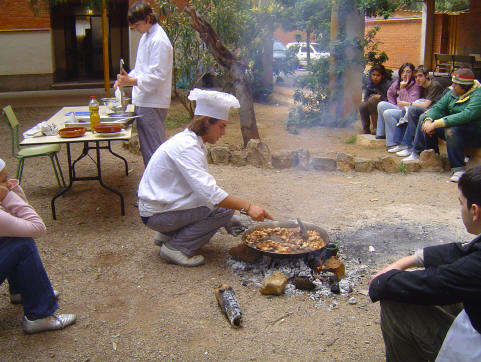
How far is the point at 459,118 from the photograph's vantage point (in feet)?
21.6

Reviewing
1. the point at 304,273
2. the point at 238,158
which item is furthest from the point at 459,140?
the point at 304,273

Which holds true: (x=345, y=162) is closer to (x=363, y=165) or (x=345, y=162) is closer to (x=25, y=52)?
(x=363, y=165)

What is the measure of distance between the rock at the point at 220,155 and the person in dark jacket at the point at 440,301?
5.01m

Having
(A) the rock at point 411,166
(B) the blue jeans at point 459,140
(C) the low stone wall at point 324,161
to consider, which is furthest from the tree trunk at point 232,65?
(B) the blue jeans at point 459,140

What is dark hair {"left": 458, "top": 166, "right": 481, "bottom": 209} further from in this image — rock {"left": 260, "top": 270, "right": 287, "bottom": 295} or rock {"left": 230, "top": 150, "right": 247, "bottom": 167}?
rock {"left": 230, "top": 150, "right": 247, "bottom": 167}

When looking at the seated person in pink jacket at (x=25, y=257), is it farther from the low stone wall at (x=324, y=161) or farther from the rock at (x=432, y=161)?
the rock at (x=432, y=161)

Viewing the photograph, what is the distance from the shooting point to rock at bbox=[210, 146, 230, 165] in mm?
7469

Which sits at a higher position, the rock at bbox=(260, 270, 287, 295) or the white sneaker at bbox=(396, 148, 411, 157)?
the white sneaker at bbox=(396, 148, 411, 157)

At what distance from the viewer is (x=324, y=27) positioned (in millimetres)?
9945

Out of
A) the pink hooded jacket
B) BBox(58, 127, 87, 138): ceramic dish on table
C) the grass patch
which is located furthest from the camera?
the grass patch

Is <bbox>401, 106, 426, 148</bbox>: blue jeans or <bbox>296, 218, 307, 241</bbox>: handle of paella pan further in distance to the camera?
<bbox>401, 106, 426, 148</bbox>: blue jeans

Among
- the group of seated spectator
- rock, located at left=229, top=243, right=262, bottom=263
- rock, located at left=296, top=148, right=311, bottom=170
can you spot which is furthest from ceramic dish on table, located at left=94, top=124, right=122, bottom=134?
the group of seated spectator

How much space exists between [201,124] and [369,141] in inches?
201

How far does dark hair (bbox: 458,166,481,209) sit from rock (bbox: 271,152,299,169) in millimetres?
4965
